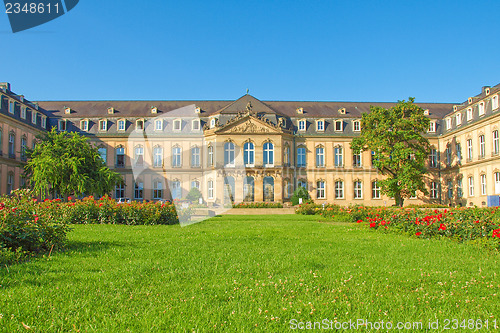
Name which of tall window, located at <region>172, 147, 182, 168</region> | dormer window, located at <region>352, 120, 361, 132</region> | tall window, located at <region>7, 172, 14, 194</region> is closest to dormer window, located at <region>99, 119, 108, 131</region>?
tall window, located at <region>172, 147, 182, 168</region>

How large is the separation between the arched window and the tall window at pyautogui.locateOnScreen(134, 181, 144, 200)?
13.1 m

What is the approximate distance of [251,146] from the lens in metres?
43.5

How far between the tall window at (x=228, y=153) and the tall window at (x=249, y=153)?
4.25 ft

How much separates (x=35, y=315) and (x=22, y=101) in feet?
144

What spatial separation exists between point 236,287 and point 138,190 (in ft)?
144

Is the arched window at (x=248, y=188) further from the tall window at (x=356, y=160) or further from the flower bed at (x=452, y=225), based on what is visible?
the flower bed at (x=452, y=225)

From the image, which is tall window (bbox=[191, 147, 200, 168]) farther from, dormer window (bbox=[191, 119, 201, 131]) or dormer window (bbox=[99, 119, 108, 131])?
dormer window (bbox=[99, 119, 108, 131])

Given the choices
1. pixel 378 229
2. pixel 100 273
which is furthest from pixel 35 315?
pixel 378 229

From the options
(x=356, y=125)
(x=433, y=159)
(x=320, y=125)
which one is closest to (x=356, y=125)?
(x=356, y=125)

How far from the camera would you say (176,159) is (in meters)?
47.7

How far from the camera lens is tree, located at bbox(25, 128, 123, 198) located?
2745 centimetres

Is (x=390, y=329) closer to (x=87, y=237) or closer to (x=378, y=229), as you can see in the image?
(x=87, y=237)

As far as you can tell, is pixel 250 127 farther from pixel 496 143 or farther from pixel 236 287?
pixel 236 287

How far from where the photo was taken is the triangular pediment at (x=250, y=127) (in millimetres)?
43094
